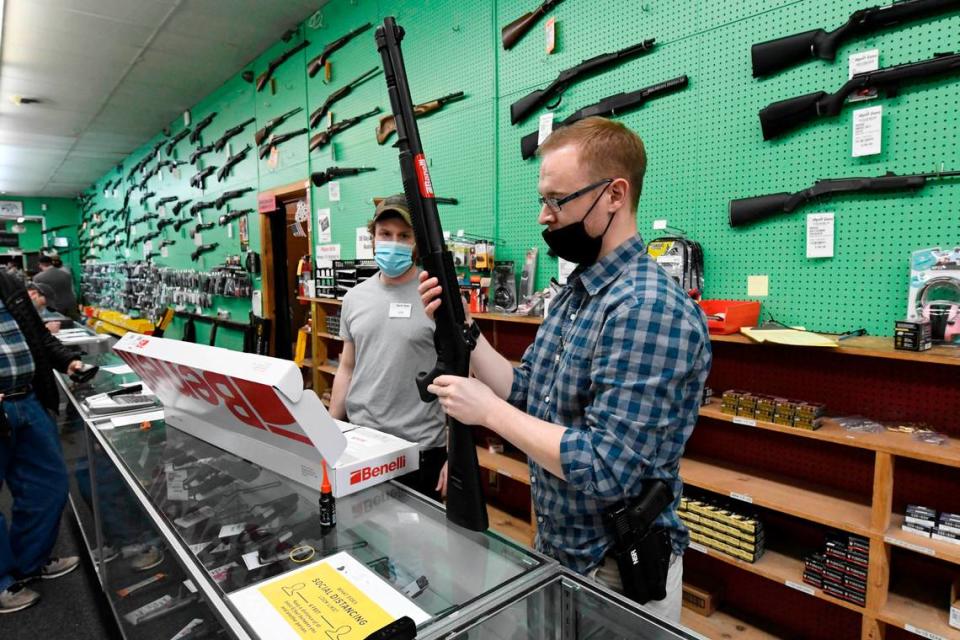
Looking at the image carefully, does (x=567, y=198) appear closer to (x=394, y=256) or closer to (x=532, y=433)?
(x=532, y=433)

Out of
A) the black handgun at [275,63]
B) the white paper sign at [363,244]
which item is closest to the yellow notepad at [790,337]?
the white paper sign at [363,244]

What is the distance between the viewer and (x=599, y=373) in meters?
0.98

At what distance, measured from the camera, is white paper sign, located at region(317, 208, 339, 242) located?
5285 mm

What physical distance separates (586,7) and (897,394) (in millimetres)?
2366

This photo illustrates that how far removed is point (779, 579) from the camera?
213cm

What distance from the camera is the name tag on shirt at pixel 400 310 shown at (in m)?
2.05

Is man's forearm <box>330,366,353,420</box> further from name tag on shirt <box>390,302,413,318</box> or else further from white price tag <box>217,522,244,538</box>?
white price tag <box>217,522,244,538</box>

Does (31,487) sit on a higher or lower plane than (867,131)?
lower

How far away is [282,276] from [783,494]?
5.82 metres

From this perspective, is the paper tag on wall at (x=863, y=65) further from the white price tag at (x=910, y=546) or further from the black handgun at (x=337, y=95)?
the black handgun at (x=337, y=95)

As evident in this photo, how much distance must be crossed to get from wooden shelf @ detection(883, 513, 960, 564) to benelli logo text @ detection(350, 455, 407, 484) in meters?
1.66

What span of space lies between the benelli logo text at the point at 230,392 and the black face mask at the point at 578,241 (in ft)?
2.38

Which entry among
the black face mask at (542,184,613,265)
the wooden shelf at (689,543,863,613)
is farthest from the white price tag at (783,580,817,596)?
the black face mask at (542,184,613,265)

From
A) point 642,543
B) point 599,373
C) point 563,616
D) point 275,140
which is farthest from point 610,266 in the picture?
point 275,140
